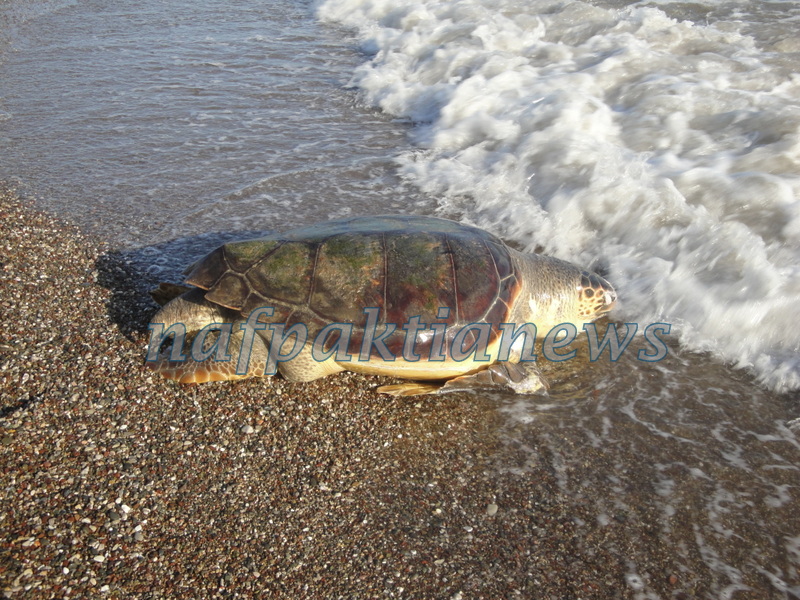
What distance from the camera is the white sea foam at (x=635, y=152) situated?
157 inches

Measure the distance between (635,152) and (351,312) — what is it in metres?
3.99

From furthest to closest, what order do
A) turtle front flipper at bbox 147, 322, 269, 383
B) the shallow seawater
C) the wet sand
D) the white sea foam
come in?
the white sea foam, turtle front flipper at bbox 147, 322, 269, 383, the shallow seawater, the wet sand

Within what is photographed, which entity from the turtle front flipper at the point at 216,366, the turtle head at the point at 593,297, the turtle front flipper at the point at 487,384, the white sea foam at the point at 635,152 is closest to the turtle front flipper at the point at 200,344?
the turtle front flipper at the point at 216,366

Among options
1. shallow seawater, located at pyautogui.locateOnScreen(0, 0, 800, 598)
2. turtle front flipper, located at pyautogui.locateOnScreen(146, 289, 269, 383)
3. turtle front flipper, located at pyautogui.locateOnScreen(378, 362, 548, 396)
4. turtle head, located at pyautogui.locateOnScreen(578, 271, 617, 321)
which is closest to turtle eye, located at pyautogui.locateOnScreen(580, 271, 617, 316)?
turtle head, located at pyautogui.locateOnScreen(578, 271, 617, 321)

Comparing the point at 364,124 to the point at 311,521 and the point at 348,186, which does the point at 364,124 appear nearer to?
the point at 348,186

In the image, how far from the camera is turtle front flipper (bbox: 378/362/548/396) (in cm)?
328

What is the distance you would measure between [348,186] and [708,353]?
10.7 feet

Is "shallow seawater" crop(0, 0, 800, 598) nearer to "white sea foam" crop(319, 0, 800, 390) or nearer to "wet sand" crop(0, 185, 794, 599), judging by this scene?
"white sea foam" crop(319, 0, 800, 390)

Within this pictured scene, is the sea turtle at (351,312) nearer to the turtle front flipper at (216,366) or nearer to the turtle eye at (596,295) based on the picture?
the turtle front flipper at (216,366)

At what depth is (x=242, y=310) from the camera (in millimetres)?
3242

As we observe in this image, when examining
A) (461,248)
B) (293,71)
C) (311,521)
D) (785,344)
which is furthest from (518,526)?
(293,71)

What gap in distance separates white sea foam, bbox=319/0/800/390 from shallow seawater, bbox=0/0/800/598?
2 cm

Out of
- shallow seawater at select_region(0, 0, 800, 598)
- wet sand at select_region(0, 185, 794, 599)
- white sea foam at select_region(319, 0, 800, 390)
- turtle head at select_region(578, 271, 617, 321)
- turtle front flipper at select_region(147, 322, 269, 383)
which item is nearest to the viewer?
wet sand at select_region(0, 185, 794, 599)

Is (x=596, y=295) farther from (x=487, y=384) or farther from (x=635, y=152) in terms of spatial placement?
(x=635, y=152)
